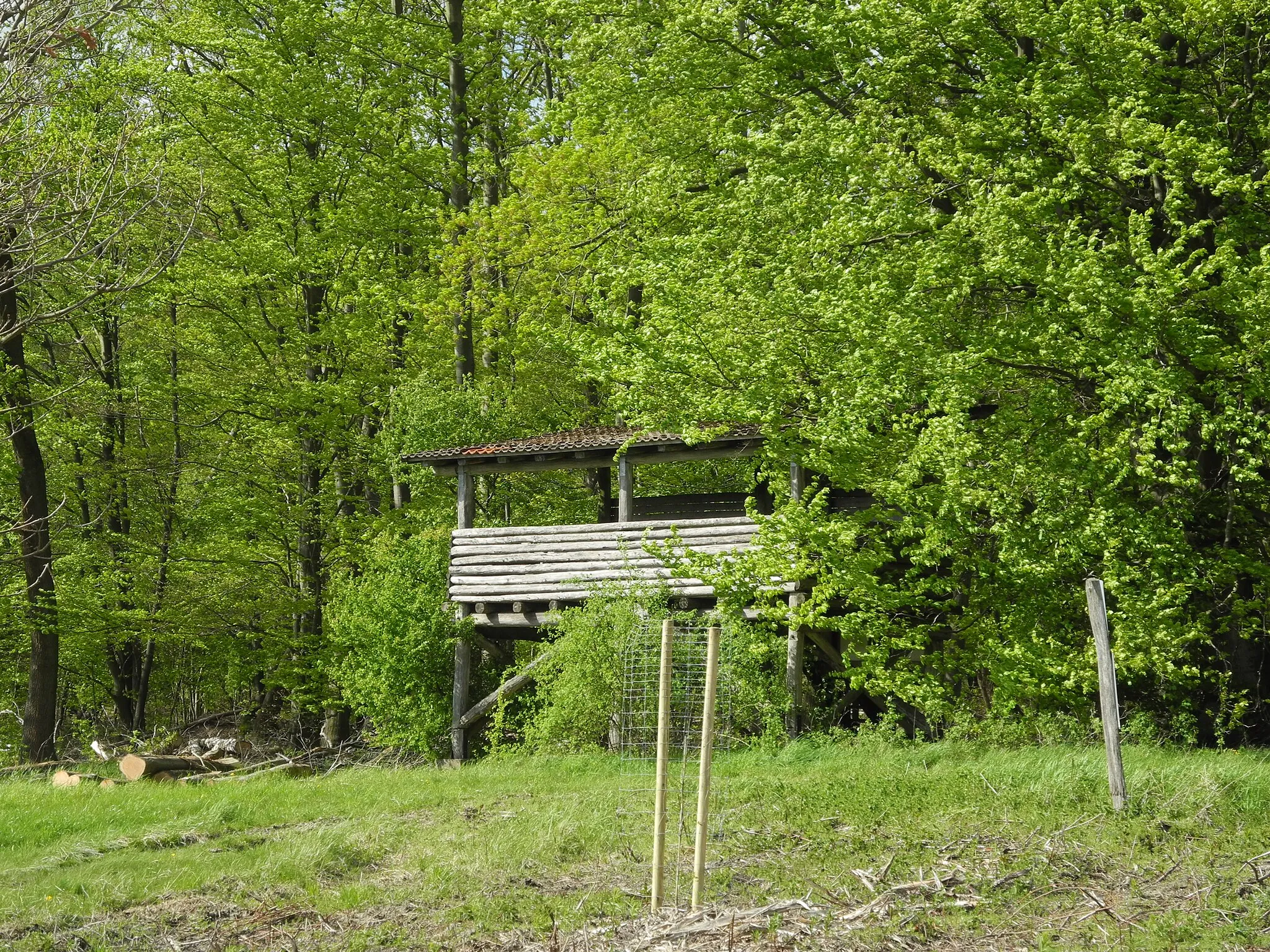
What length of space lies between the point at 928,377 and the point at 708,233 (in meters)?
4.03

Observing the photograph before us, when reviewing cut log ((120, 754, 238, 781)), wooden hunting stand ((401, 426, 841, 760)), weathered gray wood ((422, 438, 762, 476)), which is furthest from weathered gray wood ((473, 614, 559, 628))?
cut log ((120, 754, 238, 781))

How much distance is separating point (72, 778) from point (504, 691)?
5755mm

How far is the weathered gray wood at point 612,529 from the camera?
16969 mm

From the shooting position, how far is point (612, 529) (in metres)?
17.8

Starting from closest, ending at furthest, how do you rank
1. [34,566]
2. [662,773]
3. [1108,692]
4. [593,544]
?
1. [662,773]
2. [1108,692]
3. [593,544]
4. [34,566]

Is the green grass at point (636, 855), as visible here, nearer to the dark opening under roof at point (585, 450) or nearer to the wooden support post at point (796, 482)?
the wooden support post at point (796, 482)

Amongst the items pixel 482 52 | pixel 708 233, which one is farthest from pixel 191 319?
pixel 708 233

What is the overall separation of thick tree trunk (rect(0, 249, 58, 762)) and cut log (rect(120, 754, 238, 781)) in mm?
3559

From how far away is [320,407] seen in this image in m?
23.2

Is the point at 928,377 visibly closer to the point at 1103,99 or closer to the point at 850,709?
the point at 1103,99

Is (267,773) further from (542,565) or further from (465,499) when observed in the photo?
(465,499)

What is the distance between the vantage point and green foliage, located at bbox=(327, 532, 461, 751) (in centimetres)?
1900

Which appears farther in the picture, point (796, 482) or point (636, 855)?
point (796, 482)

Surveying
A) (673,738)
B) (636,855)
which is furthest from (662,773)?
(673,738)
